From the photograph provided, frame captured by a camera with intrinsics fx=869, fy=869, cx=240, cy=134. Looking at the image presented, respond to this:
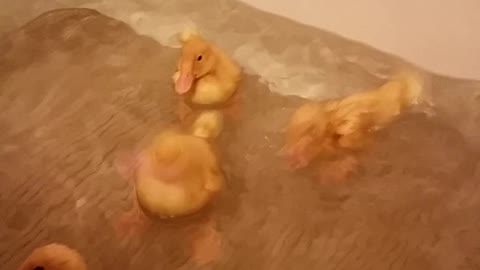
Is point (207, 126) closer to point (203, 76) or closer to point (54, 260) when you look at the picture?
point (203, 76)

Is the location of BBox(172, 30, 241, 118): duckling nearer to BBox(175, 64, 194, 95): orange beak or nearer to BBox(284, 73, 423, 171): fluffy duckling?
BBox(175, 64, 194, 95): orange beak

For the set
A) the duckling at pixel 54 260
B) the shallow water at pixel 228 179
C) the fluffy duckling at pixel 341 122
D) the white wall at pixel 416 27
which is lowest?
the shallow water at pixel 228 179

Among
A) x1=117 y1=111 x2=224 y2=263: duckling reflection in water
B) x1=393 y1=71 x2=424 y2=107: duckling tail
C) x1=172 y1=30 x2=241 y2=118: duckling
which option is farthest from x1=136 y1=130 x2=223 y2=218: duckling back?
x1=393 y1=71 x2=424 y2=107: duckling tail

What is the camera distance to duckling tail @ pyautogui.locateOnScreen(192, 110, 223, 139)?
1170 millimetres

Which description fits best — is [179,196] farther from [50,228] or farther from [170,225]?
[50,228]

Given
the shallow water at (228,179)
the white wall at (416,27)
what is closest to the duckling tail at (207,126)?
the shallow water at (228,179)

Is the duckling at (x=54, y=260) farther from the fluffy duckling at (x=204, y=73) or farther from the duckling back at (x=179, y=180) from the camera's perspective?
the fluffy duckling at (x=204, y=73)

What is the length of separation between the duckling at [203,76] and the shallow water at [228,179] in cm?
4

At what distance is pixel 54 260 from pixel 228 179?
0.28 meters

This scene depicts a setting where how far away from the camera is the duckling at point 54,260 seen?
0.93 meters

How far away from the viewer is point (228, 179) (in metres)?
1.13

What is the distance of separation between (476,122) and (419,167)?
120 millimetres

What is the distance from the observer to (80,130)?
122 centimetres

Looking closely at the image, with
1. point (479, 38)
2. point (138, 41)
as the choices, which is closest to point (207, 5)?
point (138, 41)
